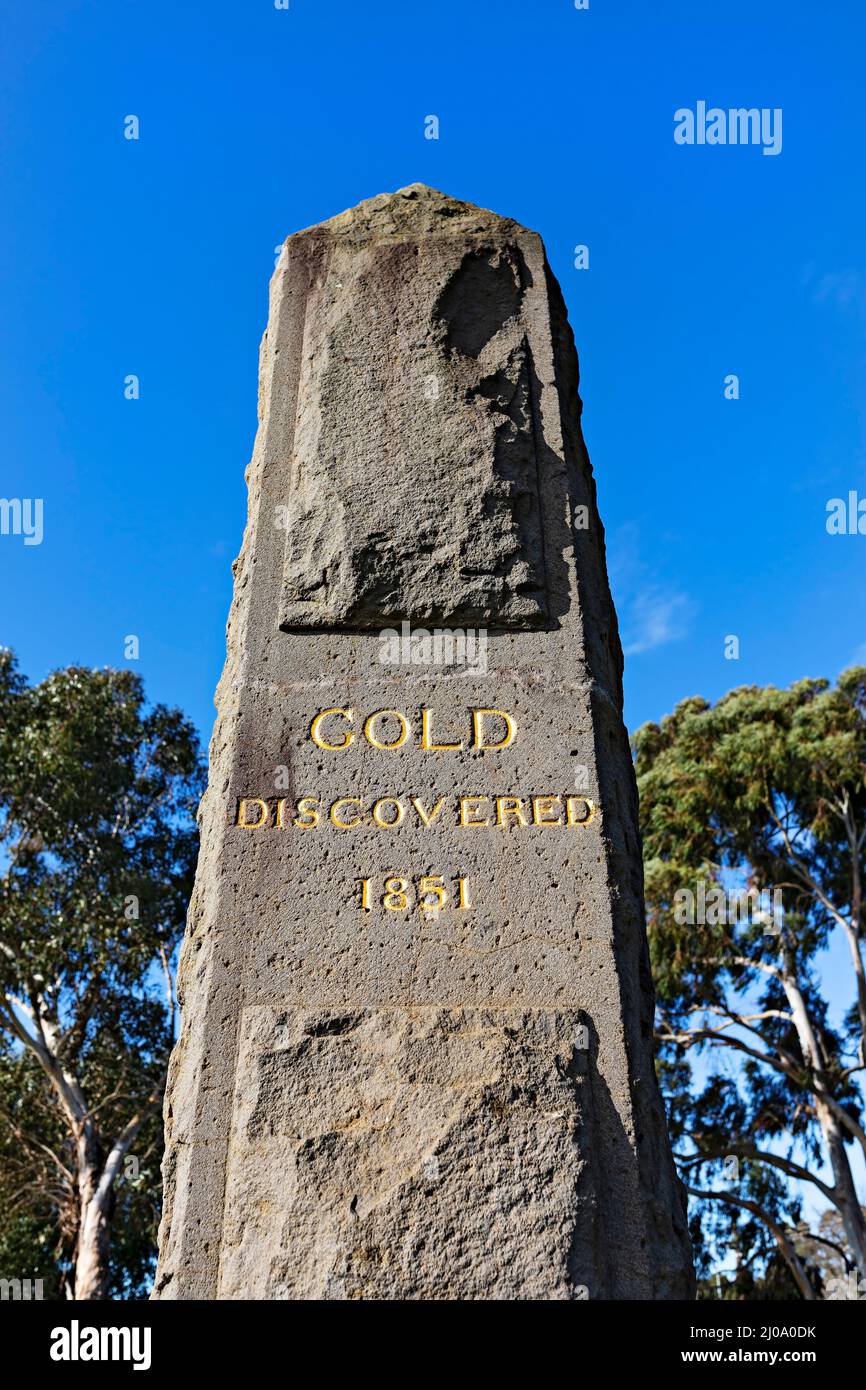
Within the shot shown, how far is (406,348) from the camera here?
173 inches

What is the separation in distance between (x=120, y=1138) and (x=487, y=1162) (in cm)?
1301

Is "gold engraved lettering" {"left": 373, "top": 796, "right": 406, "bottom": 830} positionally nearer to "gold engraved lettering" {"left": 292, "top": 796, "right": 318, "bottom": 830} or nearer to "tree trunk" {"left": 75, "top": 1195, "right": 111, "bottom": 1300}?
"gold engraved lettering" {"left": 292, "top": 796, "right": 318, "bottom": 830}

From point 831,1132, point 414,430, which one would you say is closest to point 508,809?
point 414,430

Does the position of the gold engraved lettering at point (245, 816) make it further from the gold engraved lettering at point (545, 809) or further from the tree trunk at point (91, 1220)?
the tree trunk at point (91, 1220)

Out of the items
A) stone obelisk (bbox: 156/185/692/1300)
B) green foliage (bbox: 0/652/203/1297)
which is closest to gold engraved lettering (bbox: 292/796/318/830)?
stone obelisk (bbox: 156/185/692/1300)

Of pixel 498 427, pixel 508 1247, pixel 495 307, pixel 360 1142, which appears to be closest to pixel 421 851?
pixel 360 1142

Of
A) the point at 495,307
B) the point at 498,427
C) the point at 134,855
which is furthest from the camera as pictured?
the point at 134,855

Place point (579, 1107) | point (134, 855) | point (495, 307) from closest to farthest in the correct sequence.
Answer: point (579, 1107) → point (495, 307) → point (134, 855)

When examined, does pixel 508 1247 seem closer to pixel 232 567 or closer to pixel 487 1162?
pixel 487 1162

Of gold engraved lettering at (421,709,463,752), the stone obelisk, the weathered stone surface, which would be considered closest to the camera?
the stone obelisk

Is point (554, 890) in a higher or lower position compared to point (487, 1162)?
higher

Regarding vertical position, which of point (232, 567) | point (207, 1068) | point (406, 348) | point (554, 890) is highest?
point (406, 348)

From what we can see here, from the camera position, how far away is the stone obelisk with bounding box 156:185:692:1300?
9.70ft

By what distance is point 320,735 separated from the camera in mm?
3732
